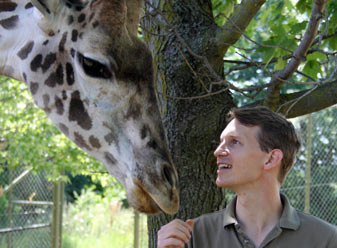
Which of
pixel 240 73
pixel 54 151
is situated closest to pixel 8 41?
pixel 54 151

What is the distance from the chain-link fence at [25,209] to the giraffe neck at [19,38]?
5.28m

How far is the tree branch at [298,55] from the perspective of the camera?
241 centimetres

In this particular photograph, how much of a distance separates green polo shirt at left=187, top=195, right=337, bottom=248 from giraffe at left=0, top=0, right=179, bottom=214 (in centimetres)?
20

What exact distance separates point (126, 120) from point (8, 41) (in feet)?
2.62

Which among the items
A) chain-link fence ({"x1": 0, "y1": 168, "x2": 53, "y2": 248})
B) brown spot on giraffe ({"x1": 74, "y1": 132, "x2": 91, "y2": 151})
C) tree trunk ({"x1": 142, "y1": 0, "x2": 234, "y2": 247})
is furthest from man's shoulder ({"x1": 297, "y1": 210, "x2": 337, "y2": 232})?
chain-link fence ({"x1": 0, "y1": 168, "x2": 53, "y2": 248})

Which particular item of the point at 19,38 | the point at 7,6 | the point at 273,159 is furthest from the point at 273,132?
the point at 7,6

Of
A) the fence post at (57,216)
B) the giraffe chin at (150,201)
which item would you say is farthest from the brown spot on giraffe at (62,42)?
the fence post at (57,216)

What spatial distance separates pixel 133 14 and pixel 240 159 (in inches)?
36.6

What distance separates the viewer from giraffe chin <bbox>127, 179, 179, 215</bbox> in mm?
2066

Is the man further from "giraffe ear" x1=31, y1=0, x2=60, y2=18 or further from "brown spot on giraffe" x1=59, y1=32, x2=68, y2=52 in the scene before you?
"giraffe ear" x1=31, y1=0, x2=60, y2=18

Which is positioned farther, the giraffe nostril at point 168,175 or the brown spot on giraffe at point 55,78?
the brown spot on giraffe at point 55,78

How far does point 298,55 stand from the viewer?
253 cm

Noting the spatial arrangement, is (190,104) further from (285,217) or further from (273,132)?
(285,217)

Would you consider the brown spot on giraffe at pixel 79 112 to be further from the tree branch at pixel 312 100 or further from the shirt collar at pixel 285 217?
the tree branch at pixel 312 100
